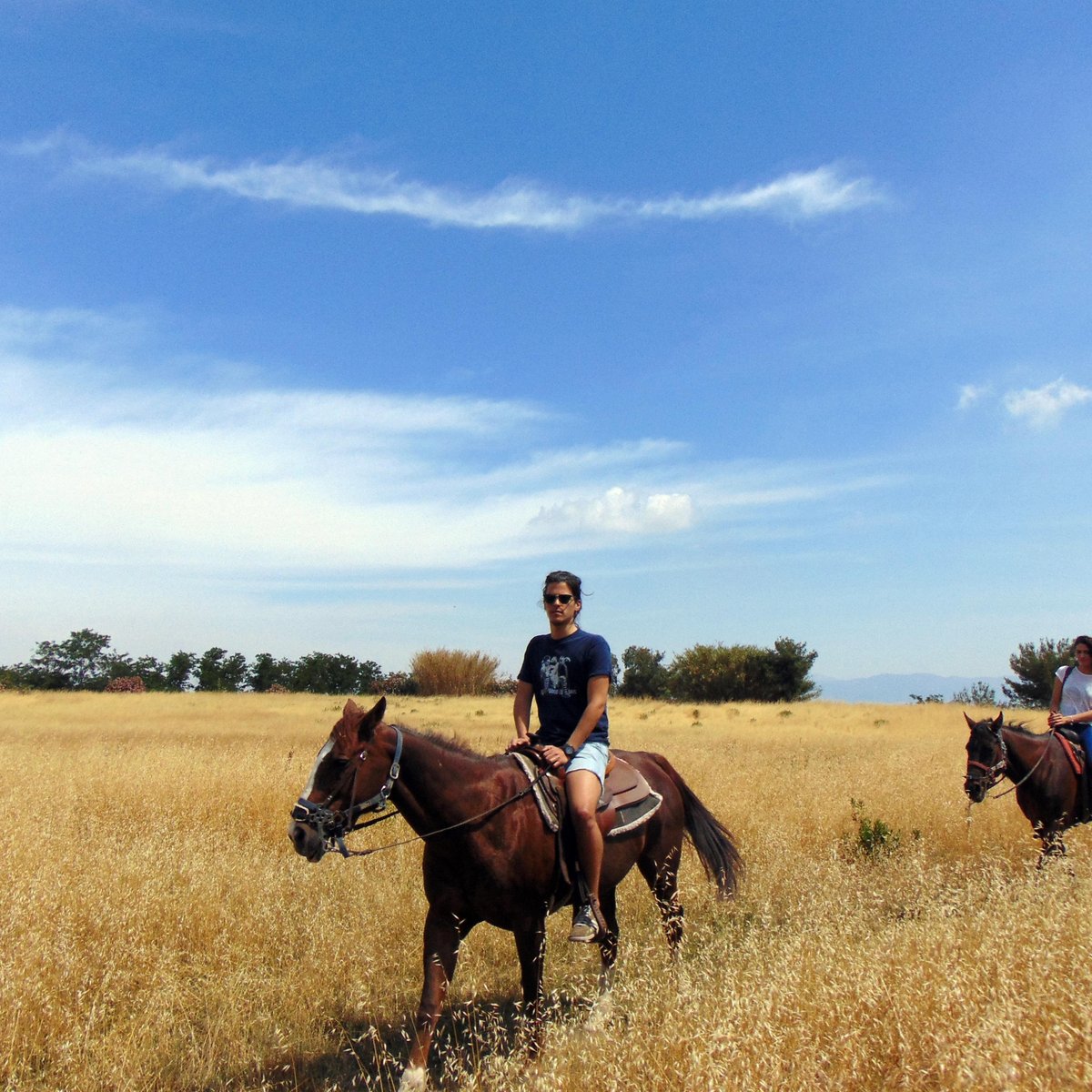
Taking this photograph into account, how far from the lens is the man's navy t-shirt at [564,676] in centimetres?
545

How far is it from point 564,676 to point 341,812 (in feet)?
5.58

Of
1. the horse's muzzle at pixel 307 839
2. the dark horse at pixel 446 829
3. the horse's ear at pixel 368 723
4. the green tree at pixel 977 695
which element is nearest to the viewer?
the horse's muzzle at pixel 307 839

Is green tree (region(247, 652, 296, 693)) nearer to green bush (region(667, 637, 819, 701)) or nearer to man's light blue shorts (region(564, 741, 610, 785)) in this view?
green bush (region(667, 637, 819, 701))

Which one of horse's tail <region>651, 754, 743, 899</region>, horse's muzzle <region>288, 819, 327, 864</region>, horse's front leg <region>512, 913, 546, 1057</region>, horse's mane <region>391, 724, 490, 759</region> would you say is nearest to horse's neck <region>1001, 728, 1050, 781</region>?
horse's tail <region>651, 754, 743, 899</region>

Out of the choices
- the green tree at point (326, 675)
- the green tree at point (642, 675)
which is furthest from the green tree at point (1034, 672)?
the green tree at point (326, 675)

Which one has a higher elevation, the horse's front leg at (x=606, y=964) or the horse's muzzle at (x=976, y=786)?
the horse's muzzle at (x=976, y=786)

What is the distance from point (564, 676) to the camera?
5.51m

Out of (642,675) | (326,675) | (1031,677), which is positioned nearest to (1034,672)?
(1031,677)

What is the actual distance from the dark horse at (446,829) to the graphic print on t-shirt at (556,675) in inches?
21.3

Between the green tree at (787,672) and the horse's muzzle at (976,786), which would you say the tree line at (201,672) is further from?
the horse's muzzle at (976,786)

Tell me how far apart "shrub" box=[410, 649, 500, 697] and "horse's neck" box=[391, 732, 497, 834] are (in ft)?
180

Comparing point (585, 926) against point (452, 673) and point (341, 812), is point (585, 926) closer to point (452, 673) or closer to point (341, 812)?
point (341, 812)

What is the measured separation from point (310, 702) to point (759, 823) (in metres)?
34.3

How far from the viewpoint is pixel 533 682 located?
225 inches
